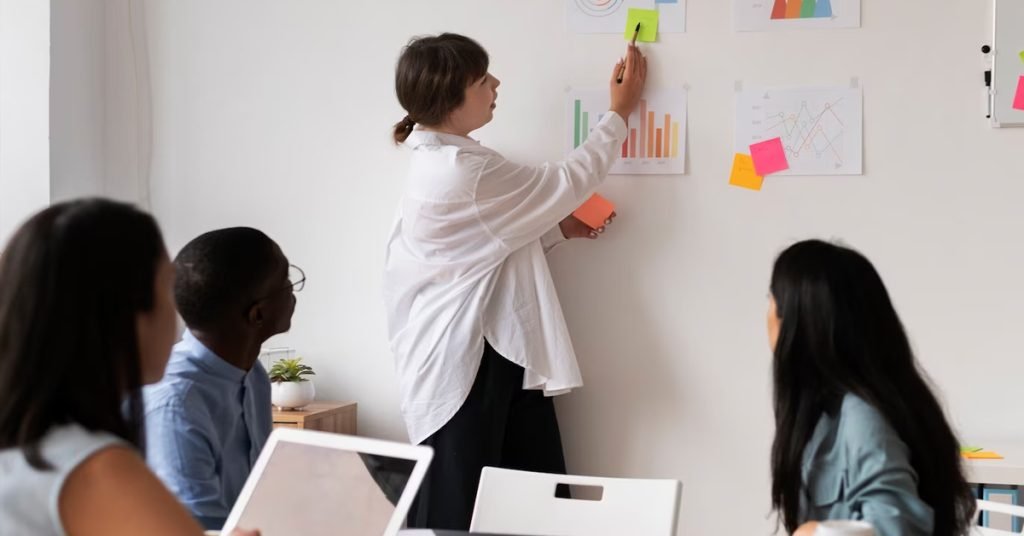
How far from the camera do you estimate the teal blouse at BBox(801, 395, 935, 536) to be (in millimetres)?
1421

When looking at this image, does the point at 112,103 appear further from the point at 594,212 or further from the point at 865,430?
the point at 865,430

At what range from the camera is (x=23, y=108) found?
10.2 ft

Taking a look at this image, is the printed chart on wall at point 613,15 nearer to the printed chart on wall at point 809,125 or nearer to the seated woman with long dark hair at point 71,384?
the printed chart on wall at point 809,125

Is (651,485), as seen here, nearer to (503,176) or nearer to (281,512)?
(281,512)

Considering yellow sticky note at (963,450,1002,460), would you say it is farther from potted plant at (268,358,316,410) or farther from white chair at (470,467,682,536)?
potted plant at (268,358,316,410)

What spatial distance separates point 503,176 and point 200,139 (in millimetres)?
1071

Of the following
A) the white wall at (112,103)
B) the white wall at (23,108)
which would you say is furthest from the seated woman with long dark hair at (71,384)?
the white wall at (112,103)

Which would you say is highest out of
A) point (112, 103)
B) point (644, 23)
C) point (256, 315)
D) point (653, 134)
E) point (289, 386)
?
point (644, 23)

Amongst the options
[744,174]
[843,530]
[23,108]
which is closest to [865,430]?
[843,530]

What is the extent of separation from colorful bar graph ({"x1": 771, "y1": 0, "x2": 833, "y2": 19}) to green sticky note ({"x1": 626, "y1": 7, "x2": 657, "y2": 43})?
0.33m

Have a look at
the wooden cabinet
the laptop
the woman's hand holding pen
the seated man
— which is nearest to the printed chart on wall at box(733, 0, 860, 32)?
the woman's hand holding pen

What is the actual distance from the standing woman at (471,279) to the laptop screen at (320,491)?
1278 millimetres

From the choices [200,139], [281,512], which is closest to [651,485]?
[281,512]

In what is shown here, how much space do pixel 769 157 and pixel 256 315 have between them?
161cm
